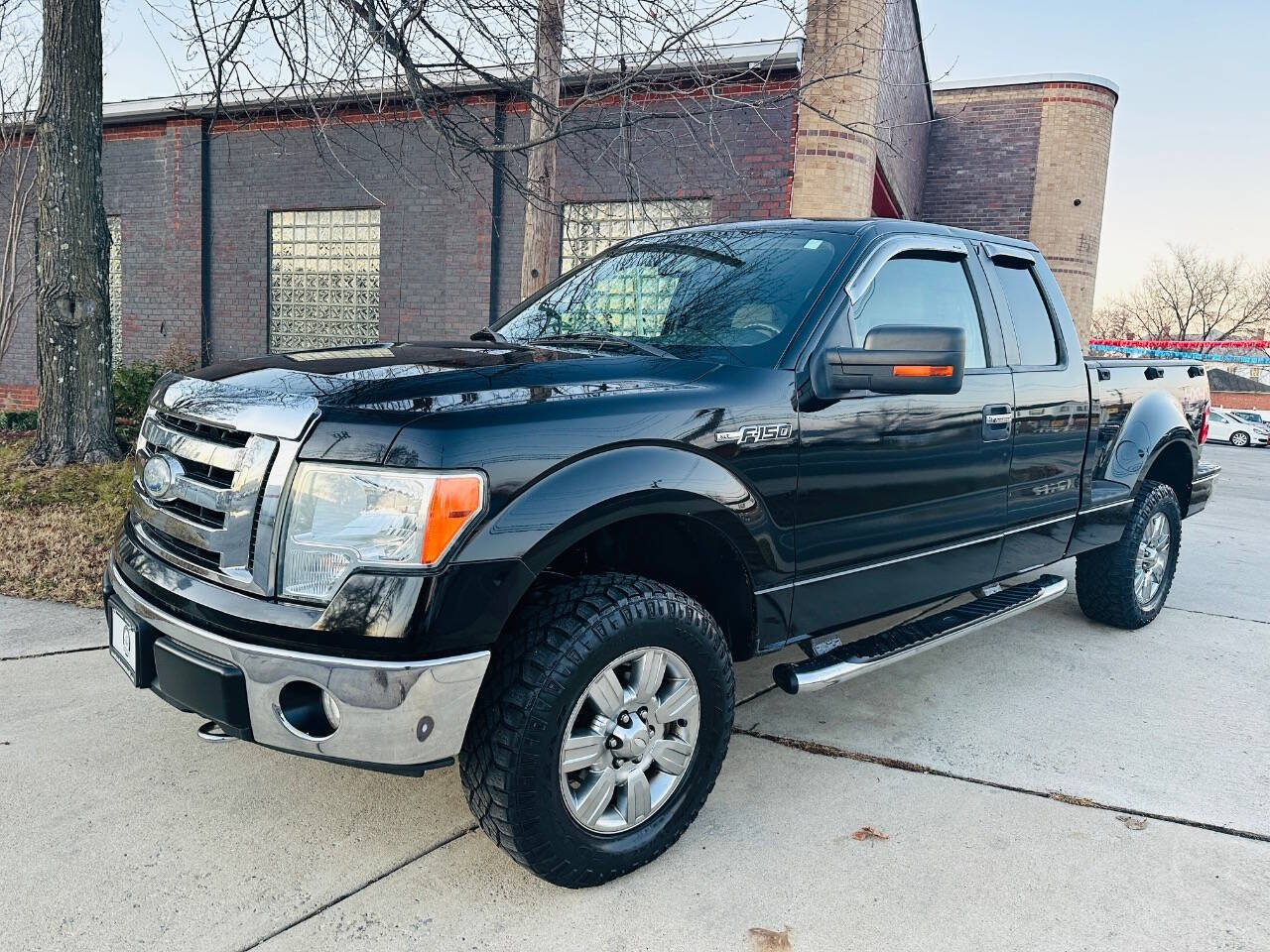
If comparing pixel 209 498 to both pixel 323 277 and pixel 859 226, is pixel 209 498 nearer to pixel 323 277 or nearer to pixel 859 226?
pixel 859 226

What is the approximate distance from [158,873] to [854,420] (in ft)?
8.07

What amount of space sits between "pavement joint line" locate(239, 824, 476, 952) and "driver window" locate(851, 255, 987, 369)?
2.06m

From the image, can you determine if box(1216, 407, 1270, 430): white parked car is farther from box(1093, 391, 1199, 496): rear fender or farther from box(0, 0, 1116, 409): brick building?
box(1093, 391, 1199, 496): rear fender

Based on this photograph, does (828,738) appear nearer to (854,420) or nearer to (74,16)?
(854,420)

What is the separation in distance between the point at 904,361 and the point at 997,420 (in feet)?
3.68

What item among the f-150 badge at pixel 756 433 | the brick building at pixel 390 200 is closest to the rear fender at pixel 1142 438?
the f-150 badge at pixel 756 433

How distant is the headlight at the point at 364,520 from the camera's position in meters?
2.19

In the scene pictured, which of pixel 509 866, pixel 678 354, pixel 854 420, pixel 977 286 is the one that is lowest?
pixel 509 866

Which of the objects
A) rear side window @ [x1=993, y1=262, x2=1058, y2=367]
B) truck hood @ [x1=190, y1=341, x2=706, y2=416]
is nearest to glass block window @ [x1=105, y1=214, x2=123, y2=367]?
truck hood @ [x1=190, y1=341, x2=706, y2=416]

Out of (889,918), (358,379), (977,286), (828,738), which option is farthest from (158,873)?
(977,286)

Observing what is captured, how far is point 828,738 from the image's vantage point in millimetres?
3650

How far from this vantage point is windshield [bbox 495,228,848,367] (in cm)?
317

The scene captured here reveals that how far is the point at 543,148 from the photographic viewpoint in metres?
7.18

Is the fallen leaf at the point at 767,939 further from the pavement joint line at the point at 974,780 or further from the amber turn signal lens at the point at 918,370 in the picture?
the amber turn signal lens at the point at 918,370
